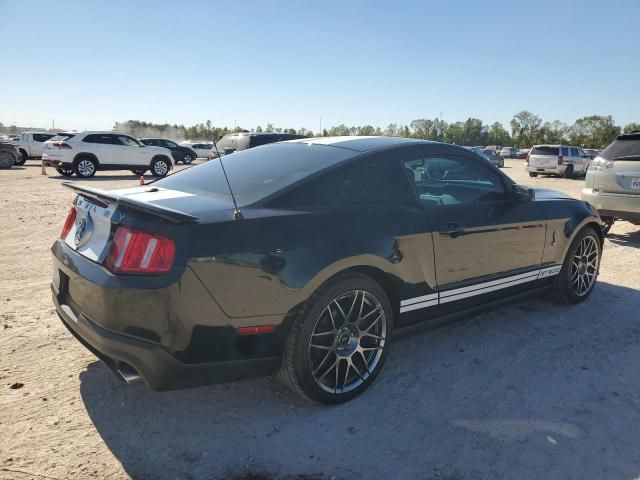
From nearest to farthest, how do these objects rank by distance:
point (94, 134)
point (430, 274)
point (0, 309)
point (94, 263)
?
point (94, 263), point (430, 274), point (0, 309), point (94, 134)

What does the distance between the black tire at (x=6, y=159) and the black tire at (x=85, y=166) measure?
6586 mm

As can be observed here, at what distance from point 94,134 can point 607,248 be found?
55.1 ft

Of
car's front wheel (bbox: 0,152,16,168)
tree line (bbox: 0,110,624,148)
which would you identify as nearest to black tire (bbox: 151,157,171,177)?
car's front wheel (bbox: 0,152,16,168)

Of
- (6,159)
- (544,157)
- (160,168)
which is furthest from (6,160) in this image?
(544,157)

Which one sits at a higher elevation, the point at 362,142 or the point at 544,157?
the point at 362,142

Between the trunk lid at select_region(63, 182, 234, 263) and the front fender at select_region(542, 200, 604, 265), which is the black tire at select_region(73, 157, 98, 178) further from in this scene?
the front fender at select_region(542, 200, 604, 265)

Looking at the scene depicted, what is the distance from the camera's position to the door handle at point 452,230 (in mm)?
3320

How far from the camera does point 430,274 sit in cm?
326

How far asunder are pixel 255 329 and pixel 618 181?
672 centimetres

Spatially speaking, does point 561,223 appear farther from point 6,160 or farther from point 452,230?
point 6,160

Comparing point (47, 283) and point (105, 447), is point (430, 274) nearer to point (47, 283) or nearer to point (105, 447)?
point (105, 447)

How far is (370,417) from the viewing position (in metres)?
2.81

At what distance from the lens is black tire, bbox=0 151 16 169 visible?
21.6m

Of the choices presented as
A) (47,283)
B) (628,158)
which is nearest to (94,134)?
(47,283)
